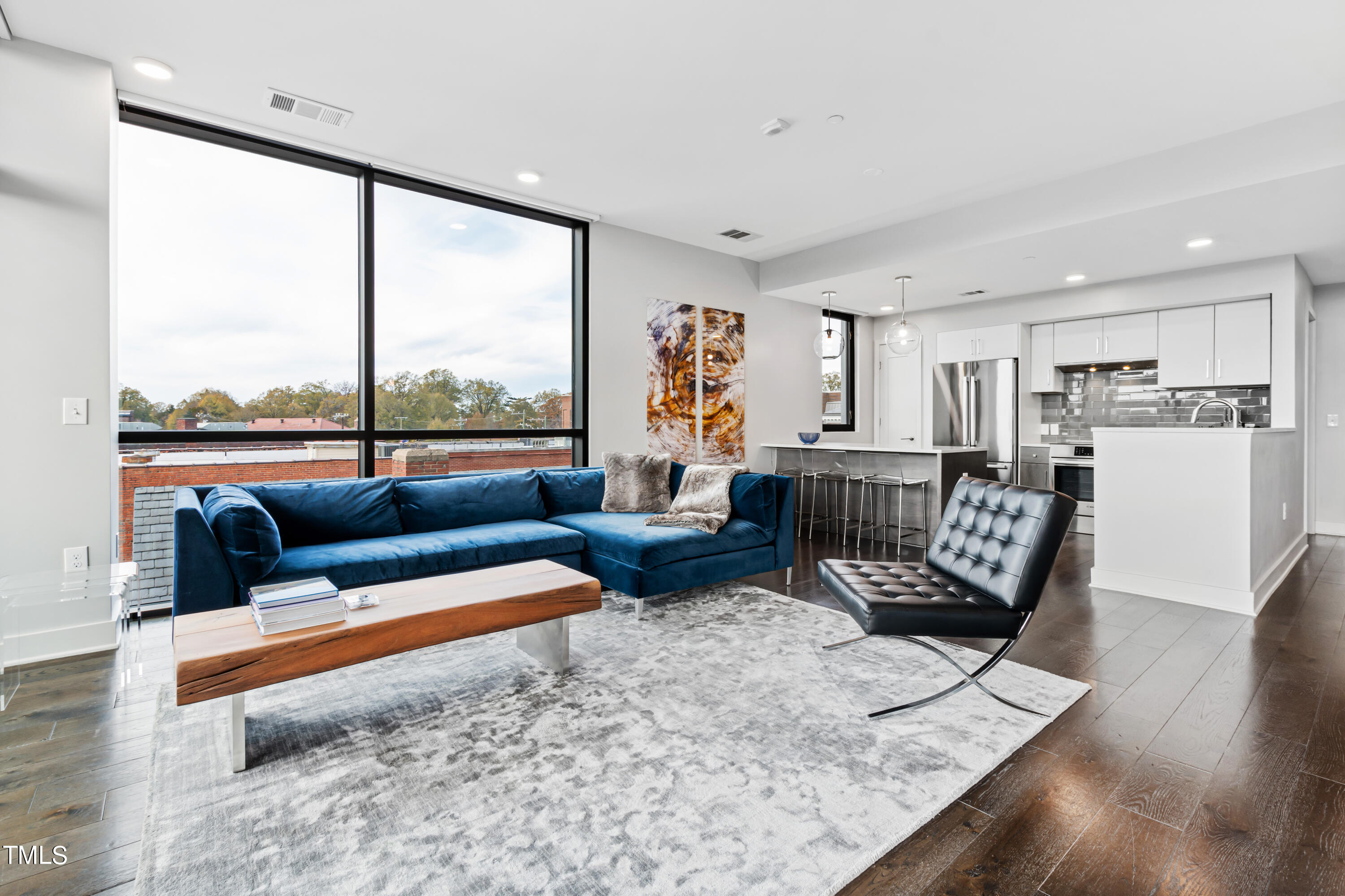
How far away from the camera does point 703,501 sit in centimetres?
407

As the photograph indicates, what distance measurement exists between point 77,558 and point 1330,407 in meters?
9.34

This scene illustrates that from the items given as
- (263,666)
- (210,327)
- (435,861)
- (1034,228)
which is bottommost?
(435,861)

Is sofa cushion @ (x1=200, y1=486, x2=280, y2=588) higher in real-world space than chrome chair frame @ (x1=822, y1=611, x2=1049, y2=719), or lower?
higher

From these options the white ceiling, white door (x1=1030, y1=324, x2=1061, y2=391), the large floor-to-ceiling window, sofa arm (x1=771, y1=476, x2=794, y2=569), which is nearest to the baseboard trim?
sofa arm (x1=771, y1=476, x2=794, y2=569)

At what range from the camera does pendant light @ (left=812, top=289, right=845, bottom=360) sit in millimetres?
6133

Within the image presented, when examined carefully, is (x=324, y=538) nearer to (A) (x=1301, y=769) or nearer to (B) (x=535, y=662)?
(B) (x=535, y=662)

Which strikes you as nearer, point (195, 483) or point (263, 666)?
point (263, 666)

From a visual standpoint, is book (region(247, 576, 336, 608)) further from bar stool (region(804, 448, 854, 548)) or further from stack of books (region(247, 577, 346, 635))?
bar stool (region(804, 448, 854, 548))

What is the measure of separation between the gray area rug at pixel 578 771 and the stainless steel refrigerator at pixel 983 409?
4364 millimetres

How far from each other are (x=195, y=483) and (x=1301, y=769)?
498 cm

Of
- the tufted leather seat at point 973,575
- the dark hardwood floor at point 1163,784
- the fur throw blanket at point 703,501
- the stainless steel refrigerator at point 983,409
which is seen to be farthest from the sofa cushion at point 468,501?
the stainless steel refrigerator at point 983,409

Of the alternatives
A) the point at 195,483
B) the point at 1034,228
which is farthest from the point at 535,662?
the point at 1034,228

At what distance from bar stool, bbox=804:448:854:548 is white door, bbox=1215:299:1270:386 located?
3.17 meters

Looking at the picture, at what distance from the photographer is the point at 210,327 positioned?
3615 millimetres
